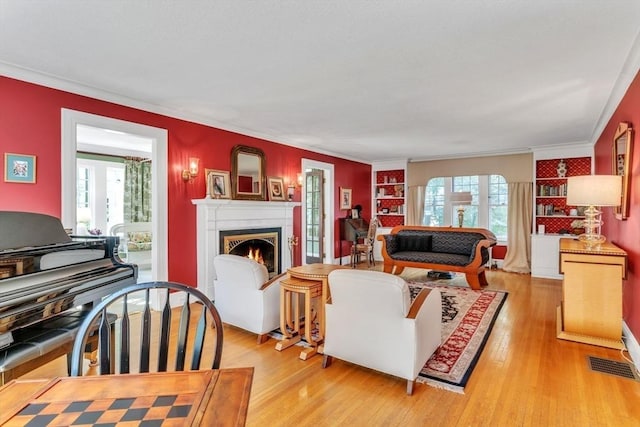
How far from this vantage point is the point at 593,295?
10.5ft

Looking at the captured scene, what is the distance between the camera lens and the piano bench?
171 cm

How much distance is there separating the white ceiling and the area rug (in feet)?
7.83

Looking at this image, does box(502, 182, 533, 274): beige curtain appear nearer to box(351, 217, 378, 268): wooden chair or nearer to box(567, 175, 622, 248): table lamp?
box(351, 217, 378, 268): wooden chair

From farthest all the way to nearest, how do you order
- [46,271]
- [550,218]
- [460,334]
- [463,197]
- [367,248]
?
1. [367,248]
2. [550,218]
3. [463,197]
4. [460,334]
5. [46,271]

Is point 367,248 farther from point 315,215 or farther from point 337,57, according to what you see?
point 337,57

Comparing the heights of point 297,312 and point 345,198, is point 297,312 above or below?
below

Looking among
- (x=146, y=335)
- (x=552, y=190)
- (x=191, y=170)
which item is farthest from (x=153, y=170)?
(x=552, y=190)

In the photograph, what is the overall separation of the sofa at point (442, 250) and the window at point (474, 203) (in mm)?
1064

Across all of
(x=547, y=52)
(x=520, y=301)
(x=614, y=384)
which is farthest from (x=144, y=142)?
(x=614, y=384)

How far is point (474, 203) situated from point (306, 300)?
18.6 ft

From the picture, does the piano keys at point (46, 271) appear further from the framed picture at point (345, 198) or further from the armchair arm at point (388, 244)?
the framed picture at point (345, 198)

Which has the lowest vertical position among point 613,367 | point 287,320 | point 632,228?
point 613,367

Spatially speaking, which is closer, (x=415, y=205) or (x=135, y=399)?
(x=135, y=399)

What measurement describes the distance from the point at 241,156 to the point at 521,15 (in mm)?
3858
